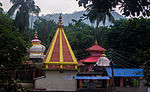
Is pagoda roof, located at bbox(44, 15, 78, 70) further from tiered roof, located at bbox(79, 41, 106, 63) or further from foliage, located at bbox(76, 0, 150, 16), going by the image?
tiered roof, located at bbox(79, 41, 106, 63)

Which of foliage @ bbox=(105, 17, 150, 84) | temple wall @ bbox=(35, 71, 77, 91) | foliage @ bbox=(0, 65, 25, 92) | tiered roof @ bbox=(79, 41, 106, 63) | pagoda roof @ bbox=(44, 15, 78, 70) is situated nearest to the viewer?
foliage @ bbox=(0, 65, 25, 92)

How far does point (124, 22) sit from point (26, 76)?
20.1 m

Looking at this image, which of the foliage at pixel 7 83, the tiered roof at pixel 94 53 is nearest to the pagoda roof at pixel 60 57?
the foliage at pixel 7 83

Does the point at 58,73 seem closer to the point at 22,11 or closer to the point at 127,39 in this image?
the point at 127,39

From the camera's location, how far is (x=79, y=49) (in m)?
49.1

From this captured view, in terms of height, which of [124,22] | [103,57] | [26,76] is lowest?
[26,76]

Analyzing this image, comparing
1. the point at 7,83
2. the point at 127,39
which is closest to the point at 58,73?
the point at 7,83

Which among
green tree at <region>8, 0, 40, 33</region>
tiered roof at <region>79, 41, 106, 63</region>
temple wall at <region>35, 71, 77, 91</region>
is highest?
green tree at <region>8, 0, 40, 33</region>

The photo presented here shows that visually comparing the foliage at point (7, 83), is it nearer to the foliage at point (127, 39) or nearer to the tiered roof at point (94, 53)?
the foliage at point (127, 39)

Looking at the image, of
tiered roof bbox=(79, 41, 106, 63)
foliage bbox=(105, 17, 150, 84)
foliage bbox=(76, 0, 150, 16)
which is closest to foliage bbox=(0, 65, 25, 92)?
foliage bbox=(76, 0, 150, 16)

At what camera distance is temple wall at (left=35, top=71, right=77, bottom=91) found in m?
21.7

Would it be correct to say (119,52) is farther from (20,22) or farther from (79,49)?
(20,22)

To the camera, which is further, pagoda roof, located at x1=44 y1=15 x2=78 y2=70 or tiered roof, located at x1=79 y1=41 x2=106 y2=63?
tiered roof, located at x1=79 y1=41 x2=106 y2=63

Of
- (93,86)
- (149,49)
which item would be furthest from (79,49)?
(149,49)
